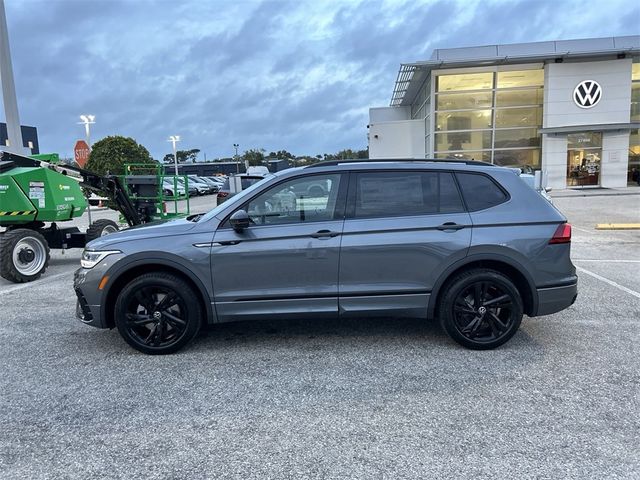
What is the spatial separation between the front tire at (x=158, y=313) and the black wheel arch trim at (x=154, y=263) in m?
0.09

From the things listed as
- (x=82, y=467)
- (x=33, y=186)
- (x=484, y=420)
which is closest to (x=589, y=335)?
(x=484, y=420)

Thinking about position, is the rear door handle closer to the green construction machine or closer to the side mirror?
the side mirror

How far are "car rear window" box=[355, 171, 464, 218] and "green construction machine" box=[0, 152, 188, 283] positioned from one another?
609cm

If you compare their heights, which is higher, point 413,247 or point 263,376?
point 413,247

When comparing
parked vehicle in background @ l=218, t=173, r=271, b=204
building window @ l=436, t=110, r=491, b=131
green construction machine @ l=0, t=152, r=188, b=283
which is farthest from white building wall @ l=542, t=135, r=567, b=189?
green construction machine @ l=0, t=152, r=188, b=283

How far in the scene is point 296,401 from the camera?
3.61 m

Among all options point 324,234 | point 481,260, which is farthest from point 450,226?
point 324,234

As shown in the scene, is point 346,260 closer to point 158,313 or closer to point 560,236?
point 158,313

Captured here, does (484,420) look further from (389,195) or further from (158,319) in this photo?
(158,319)

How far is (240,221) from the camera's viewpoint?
14.0 ft

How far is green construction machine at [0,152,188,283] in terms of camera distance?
308 inches

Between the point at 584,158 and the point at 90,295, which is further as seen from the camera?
the point at 584,158

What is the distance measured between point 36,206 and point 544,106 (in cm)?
2466

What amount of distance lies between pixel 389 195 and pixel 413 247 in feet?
1.77
